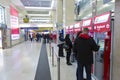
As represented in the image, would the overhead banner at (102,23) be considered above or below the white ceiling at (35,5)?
below

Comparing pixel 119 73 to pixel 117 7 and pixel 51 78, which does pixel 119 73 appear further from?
pixel 51 78

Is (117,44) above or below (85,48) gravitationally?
above

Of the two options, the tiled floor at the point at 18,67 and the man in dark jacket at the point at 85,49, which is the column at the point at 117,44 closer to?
the man in dark jacket at the point at 85,49

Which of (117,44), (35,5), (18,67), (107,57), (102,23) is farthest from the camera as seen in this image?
(35,5)

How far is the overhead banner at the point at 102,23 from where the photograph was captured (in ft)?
11.2

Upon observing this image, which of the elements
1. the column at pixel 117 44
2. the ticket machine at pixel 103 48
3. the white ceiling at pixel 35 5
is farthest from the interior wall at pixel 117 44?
the white ceiling at pixel 35 5

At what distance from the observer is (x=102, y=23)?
368 cm

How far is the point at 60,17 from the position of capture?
1819 centimetres

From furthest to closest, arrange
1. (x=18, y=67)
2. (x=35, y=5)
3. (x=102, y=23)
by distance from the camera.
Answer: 1. (x=35, y=5)
2. (x=18, y=67)
3. (x=102, y=23)

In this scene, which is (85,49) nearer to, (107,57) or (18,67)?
(107,57)

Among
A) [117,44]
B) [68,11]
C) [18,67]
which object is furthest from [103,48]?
[68,11]

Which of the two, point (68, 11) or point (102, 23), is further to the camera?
point (68, 11)

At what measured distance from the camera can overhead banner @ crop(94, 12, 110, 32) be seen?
3.43 meters

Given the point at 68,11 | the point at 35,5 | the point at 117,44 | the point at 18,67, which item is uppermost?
the point at 35,5
